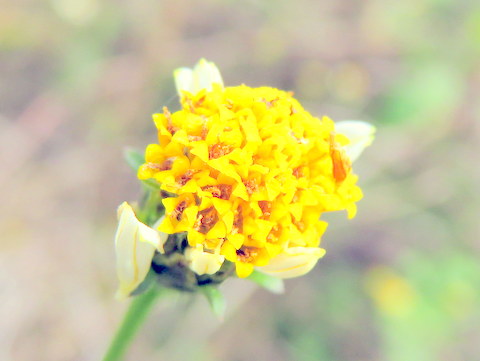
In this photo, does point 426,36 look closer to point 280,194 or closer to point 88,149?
point 88,149

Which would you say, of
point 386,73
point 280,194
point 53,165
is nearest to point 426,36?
point 386,73

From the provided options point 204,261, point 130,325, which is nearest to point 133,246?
point 204,261

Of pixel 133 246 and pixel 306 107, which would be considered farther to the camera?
pixel 306 107

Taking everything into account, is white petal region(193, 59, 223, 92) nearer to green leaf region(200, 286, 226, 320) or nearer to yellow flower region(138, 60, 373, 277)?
yellow flower region(138, 60, 373, 277)

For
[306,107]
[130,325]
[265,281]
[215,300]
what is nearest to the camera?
[215,300]

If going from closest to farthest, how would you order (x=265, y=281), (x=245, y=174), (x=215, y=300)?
(x=245, y=174) → (x=215, y=300) → (x=265, y=281)

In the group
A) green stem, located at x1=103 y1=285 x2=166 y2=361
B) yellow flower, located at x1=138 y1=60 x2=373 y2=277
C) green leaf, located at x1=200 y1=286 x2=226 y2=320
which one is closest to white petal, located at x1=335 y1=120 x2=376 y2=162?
yellow flower, located at x1=138 y1=60 x2=373 y2=277

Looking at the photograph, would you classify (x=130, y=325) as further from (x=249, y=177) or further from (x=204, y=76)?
(x=204, y=76)

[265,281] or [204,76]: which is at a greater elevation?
[204,76]
